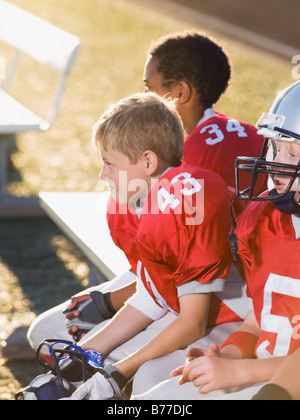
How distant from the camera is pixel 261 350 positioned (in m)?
2.07

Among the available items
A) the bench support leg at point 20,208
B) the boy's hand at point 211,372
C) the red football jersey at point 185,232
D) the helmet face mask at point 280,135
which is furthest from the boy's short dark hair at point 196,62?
the bench support leg at point 20,208

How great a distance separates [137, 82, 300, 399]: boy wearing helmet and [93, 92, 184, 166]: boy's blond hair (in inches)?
12.7

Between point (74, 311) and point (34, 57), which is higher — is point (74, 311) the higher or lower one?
the lower one

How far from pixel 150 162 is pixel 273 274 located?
0.53 m

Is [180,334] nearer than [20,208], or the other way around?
[180,334]

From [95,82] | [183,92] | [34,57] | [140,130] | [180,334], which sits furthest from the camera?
[95,82]

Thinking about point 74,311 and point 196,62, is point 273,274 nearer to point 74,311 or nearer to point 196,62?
point 74,311

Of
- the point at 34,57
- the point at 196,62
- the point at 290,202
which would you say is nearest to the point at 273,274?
the point at 290,202

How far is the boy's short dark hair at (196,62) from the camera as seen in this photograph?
3.05 meters

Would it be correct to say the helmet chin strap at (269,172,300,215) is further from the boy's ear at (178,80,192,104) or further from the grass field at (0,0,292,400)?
the grass field at (0,0,292,400)

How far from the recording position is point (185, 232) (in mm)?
2227

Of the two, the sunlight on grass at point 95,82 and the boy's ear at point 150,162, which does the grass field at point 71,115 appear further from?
the boy's ear at point 150,162

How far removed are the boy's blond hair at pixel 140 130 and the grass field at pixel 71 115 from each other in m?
1.23
